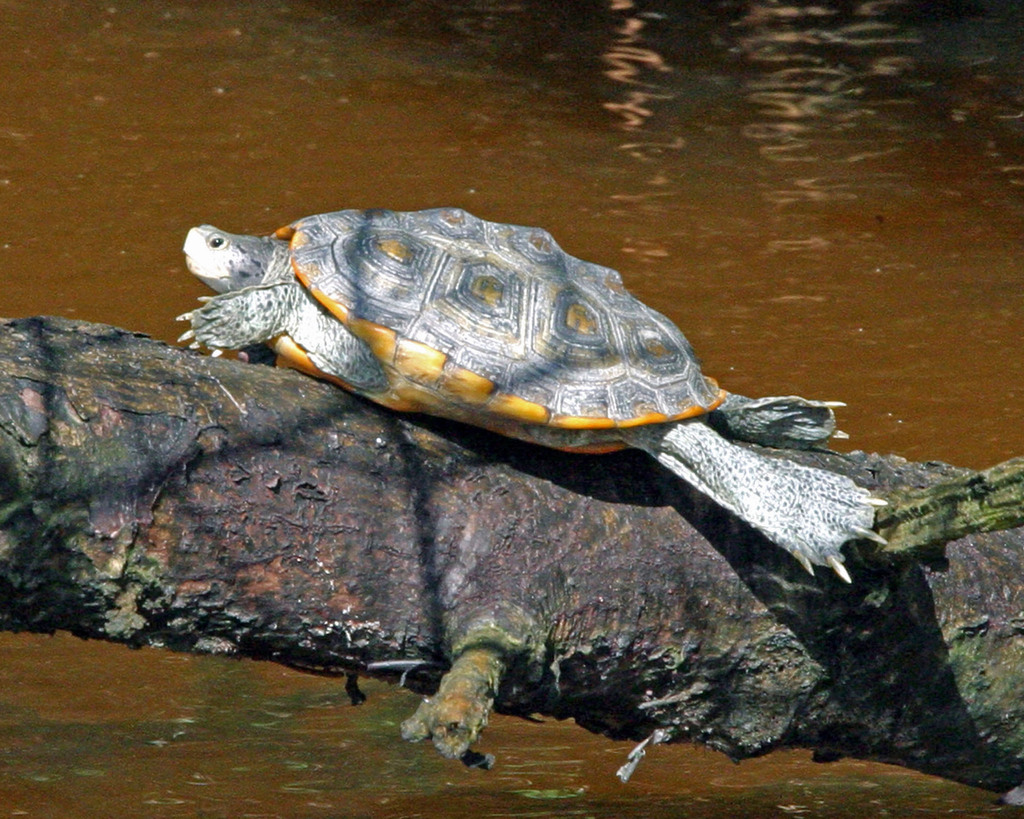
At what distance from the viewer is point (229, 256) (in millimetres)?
3217

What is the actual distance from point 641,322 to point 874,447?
291 cm

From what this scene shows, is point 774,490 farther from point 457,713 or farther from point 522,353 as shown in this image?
point 457,713

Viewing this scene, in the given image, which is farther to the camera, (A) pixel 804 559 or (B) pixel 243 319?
(B) pixel 243 319

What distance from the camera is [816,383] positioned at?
5.73 metres

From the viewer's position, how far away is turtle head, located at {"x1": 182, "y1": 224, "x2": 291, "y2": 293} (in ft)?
10.4

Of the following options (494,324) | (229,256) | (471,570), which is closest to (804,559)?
(471,570)

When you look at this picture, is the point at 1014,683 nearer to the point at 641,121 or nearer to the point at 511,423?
the point at 511,423

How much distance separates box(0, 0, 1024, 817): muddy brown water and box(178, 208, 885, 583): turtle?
50.9 inches

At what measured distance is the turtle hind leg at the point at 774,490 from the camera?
2391 millimetres

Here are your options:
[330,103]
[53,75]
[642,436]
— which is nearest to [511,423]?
[642,436]

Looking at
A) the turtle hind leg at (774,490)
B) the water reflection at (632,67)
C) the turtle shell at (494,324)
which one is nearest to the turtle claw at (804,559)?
the turtle hind leg at (774,490)

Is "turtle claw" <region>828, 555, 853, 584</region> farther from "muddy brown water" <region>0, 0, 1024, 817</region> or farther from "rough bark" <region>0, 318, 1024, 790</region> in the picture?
"muddy brown water" <region>0, 0, 1024, 817</region>

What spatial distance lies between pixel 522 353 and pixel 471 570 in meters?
0.53

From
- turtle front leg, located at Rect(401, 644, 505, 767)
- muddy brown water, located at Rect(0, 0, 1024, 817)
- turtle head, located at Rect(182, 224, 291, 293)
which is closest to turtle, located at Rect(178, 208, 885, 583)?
turtle head, located at Rect(182, 224, 291, 293)
